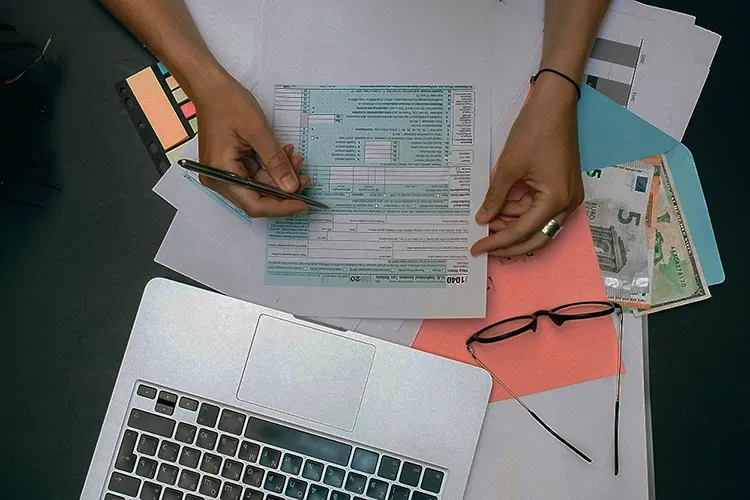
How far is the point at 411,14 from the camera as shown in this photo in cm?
72

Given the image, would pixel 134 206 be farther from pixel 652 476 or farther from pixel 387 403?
pixel 652 476

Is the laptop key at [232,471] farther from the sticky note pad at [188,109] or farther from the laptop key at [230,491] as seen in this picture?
the sticky note pad at [188,109]

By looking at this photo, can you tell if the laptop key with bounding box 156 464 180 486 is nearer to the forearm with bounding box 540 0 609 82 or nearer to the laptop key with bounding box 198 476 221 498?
the laptop key with bounding box 198 476 221 498

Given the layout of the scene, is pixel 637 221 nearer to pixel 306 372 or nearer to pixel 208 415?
pixel 306 372

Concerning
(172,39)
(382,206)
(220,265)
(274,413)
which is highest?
(172,39)

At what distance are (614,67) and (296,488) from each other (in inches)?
22.6

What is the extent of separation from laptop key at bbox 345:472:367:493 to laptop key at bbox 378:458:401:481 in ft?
0.06

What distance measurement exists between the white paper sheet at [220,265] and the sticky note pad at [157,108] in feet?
0.30

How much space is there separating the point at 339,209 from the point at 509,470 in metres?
0.33

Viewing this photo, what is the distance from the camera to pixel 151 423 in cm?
66

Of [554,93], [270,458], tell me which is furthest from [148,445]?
[554,93]

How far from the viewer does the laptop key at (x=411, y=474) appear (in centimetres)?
65

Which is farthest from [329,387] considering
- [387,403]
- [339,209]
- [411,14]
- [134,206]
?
[411,14]

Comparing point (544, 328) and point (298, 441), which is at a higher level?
point (544, 328)
